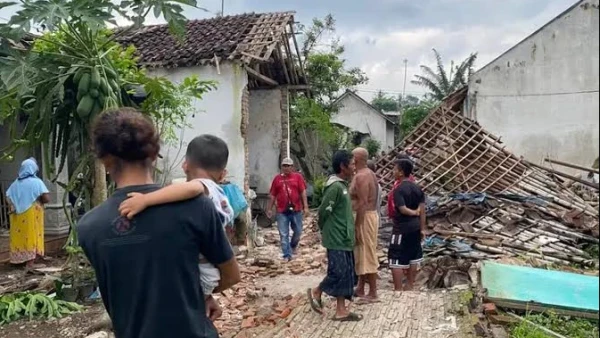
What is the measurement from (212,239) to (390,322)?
3871 mm

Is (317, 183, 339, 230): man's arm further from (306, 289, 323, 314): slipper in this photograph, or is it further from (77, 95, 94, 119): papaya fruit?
(77, 95, 94, 119): papaya fruit

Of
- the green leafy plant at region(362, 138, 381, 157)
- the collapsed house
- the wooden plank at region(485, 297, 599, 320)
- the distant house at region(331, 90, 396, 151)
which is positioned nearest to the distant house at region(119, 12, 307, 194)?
the collapsed house

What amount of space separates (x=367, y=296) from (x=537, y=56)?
14.9 m

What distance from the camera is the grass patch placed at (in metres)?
4.98

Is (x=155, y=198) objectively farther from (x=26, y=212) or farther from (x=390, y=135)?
(x=390, y=135)

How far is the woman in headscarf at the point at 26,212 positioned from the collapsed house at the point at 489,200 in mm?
5950

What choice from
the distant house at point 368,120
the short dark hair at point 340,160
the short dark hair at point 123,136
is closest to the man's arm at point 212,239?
the short dark hair at point 123,136

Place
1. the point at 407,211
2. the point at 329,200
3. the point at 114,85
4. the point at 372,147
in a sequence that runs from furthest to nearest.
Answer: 1. the point at 372,147
2. the point at 407,211
3. the point at 329,200
4. the point at 114,85

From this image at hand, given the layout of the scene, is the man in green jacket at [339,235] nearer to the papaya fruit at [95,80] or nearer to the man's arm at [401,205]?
the man's arm at [401,205]

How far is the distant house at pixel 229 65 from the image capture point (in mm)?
11344

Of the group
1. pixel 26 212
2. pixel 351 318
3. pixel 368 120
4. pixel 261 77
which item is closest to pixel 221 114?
pixel 261 77

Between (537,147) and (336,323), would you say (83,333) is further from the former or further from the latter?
(537,147)

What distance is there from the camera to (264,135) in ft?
47.8

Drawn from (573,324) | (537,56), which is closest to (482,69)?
(537,56)
